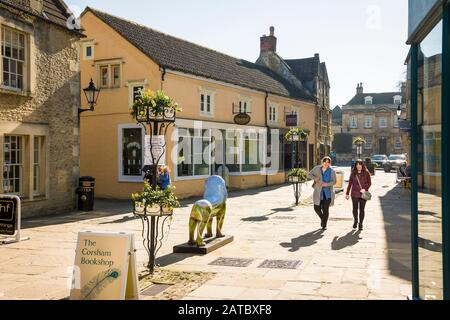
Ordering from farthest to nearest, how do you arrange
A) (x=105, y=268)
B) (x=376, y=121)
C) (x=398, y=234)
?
1. (x=376, y=121)
2. (x=398, y=234)
3. (x=105, y=268)

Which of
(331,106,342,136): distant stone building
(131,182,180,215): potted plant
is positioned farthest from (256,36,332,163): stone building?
(331,106,342,136): distant stone building

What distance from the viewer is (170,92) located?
20891 millimetres

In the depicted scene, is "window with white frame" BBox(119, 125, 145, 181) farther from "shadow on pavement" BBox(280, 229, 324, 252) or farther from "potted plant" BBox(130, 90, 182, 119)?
"potted plant" BBox(130, 90, 182, 119)

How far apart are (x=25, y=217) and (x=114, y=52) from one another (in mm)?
9778

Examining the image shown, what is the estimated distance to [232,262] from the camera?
8.72 metres

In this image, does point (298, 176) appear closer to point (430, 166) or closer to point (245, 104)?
point (245, 104)

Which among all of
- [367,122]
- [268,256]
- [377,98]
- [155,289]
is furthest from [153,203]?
[377,98]

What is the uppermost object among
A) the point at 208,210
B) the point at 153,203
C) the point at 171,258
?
the point at 153,203

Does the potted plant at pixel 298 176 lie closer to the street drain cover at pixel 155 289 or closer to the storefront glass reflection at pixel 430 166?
the street drain cover at pixel 155 289

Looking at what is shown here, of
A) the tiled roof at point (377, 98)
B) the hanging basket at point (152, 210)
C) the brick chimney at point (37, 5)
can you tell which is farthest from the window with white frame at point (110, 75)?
the tiled roof at point (377, 98)

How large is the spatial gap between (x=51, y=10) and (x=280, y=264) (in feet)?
39.8

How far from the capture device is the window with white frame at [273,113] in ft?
102

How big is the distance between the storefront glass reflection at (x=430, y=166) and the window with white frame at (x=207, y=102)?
717 inches
